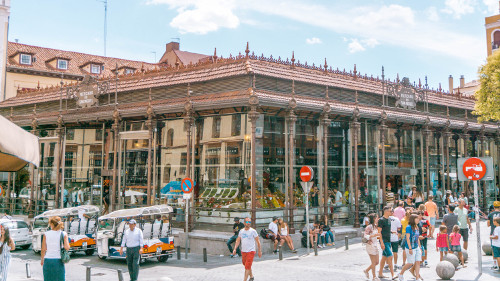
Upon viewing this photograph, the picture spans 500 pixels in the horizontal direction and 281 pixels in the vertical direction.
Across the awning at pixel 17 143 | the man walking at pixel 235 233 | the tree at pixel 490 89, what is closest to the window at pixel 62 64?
the man walking at pixel 235 233

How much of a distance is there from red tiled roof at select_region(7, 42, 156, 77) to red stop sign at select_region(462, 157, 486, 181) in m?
36.6

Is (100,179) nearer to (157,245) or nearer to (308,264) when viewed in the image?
(157,245)

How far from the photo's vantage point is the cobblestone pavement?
1341 cm

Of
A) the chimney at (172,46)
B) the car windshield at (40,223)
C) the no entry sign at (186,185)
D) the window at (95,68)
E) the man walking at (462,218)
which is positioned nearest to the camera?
the man walking at (462,218)

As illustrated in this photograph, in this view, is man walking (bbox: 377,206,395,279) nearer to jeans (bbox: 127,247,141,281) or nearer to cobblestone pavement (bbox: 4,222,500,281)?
cobblestone pavement (bbox: 4,222,500,281)

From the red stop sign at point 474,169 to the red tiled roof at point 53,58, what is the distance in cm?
3655

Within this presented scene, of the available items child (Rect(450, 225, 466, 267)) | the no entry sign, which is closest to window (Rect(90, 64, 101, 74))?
the no entry sign

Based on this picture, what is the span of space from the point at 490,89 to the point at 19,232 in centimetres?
2445

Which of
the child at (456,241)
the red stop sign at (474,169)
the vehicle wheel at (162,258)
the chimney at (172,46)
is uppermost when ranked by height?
the chimney at (172,46)

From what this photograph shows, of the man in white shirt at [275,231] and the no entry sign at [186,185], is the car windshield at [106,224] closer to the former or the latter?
the no entry sign at [186,185]

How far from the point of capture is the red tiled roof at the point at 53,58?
4631 cm

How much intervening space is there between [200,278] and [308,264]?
406cm

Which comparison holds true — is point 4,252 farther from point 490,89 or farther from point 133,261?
point 490,89

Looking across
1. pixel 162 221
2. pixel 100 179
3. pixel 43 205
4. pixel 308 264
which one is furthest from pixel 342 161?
pixel 43 205
